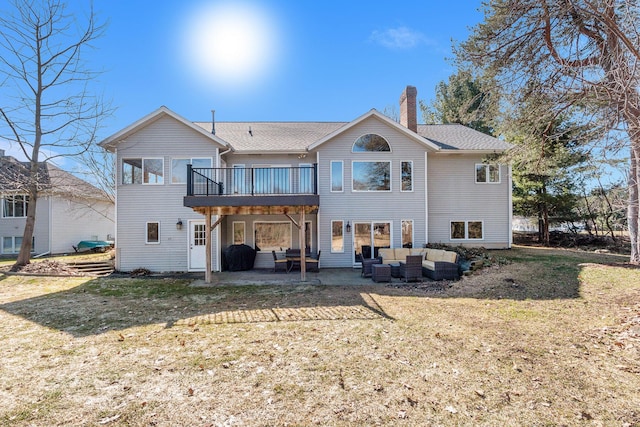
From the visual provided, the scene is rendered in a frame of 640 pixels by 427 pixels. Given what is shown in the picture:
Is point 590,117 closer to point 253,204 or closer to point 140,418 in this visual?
point 253,204

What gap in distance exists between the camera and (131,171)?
499 inches

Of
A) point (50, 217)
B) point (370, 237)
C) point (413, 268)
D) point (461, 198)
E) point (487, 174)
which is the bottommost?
point (413, 268)

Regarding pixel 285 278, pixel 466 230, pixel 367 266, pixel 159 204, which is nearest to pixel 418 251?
pixel 367 266

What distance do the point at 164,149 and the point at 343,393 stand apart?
12.3 m

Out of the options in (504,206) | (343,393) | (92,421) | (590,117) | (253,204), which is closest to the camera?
→ (92,421)

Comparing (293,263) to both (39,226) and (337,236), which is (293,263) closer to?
(337,236)

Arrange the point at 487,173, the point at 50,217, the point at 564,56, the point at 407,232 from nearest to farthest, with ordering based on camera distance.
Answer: the point at 564,56, the point at 407,232, the point at 487,173, the point at 50,217

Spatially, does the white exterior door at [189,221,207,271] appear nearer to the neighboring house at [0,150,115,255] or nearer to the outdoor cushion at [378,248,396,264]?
the outdoor cushion at [378,248,396,264]

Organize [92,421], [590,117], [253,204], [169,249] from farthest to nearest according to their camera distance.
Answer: [169,249] → [253,204] → [590,117] → [92,421]

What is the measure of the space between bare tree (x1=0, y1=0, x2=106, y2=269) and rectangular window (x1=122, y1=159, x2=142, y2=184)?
2598mm

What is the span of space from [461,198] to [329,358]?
40.8 feet

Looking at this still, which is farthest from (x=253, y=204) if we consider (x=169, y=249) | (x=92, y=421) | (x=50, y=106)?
(x=50, y=106)

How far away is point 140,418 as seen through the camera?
3059 millimetres

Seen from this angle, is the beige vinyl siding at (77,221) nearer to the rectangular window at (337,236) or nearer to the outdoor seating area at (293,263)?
the outdoor seating area at (293,263)
